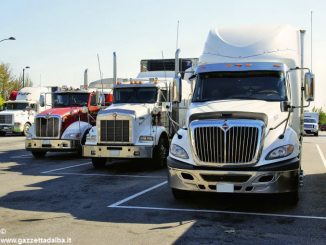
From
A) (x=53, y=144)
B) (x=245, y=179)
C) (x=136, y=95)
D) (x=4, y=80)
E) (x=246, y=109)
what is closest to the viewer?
(x=245, y=179)

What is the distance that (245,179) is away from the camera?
7.43 meters

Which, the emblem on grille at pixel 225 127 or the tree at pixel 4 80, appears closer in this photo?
the emblem on grille at pixel 225 127

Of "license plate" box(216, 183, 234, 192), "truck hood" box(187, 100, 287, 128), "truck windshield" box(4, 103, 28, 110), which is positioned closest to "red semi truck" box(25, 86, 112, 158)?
"truck hood" box(187, 100, 287, 128)

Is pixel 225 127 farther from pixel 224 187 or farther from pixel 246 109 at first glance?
pixel 224 187

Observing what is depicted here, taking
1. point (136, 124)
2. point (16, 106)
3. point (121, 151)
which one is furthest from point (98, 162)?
point (16, 106)

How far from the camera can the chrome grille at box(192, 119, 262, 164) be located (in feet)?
24.7

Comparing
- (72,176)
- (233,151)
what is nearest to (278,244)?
(233,151)

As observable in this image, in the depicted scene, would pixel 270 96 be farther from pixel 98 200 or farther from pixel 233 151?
pixel 98 200

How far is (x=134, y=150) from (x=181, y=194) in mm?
4678

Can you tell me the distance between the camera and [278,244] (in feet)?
19.4

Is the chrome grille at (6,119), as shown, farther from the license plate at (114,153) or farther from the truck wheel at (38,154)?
the license plate at (114,153)

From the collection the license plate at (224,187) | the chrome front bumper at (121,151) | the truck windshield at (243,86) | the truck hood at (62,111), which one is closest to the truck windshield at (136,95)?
the chrome front bumper at (121,151)

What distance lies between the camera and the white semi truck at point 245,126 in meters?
7.50

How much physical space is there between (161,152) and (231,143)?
20.7 feet
